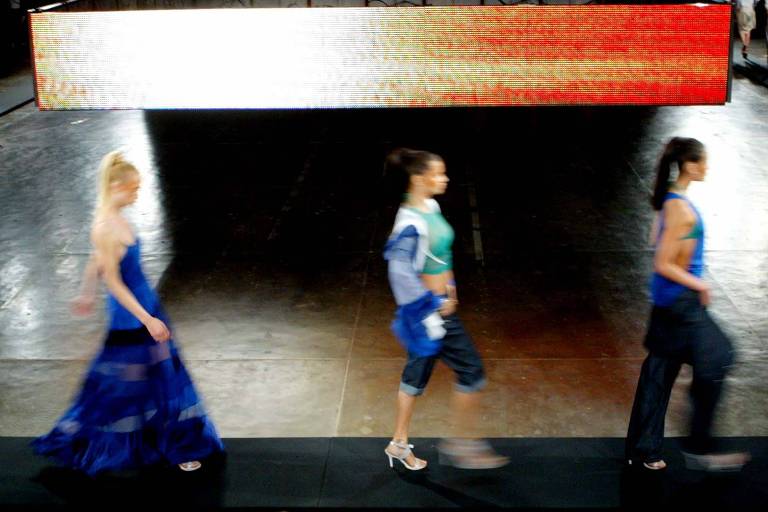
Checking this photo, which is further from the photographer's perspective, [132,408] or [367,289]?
[367,289]

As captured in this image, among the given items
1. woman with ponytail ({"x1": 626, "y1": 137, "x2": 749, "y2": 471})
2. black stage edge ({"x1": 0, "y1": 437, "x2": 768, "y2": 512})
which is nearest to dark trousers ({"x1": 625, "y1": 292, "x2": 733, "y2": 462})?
woman with ponytail ({"x1": 626, "y1": 137, "x2": 749, "y2": 471})

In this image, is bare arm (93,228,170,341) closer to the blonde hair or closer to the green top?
the blonde hair

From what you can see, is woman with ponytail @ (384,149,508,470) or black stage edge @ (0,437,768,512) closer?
woman with ponytail @ (384,149,508,470)

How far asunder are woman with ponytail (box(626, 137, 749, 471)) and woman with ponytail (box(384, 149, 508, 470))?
82cm

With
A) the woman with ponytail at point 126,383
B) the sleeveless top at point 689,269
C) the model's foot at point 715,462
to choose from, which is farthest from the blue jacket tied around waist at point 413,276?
the model's foot at point 715,462

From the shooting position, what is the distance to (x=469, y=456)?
4492mm

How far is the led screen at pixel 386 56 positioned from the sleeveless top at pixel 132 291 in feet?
11.0

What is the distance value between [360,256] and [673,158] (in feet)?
13.0

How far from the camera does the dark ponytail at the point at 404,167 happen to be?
13.1 ft

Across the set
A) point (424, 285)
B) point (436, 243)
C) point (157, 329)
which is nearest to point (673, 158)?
point (436, 243)

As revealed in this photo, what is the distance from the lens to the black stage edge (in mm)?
4211

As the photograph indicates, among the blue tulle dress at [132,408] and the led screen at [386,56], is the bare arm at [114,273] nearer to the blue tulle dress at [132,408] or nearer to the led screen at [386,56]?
the blue tulle dress at [132,408]

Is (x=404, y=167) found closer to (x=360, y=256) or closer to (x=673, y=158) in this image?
(x=673, y=158)

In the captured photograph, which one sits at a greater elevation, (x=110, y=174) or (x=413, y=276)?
(x=110, y=174)
